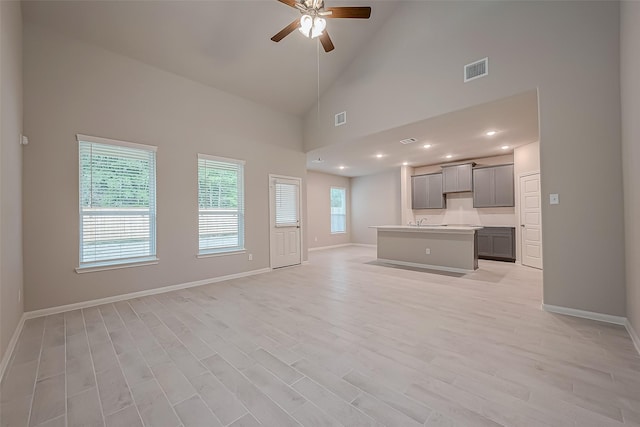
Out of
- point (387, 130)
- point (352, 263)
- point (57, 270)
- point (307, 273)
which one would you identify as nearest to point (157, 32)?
point (57, 270)

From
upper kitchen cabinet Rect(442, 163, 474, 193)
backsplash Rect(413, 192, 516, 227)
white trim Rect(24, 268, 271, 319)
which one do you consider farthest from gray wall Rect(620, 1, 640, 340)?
white trim Rect(24, 268, 271, 319)

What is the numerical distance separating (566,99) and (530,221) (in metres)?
3.54

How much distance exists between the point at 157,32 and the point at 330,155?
4.14 meters

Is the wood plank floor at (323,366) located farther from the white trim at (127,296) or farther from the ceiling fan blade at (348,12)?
the ceiling fan blade at (348,12)

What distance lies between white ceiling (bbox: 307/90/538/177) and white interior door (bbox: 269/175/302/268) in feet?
3.80

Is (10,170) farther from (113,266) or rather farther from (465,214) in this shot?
(465,214)

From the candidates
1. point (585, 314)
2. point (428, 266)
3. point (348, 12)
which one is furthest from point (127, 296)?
point (585, 314)

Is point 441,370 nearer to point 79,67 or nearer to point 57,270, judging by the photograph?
point 57,270

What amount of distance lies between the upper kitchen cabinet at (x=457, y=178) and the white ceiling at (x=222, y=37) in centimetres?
423

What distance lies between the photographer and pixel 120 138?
3.88m

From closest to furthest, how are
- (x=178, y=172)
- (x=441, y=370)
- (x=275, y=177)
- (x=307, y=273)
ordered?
(x=441, y=370) < (x=178, y=172) < (x=307, y=273) < (x=275, y=177)

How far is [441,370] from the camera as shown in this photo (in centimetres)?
202

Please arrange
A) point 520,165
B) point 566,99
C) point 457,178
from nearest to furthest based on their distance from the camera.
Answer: point 566,99 → point 520,165 → point 457,178

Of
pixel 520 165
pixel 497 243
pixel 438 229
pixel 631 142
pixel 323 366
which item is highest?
pixel 520 165
